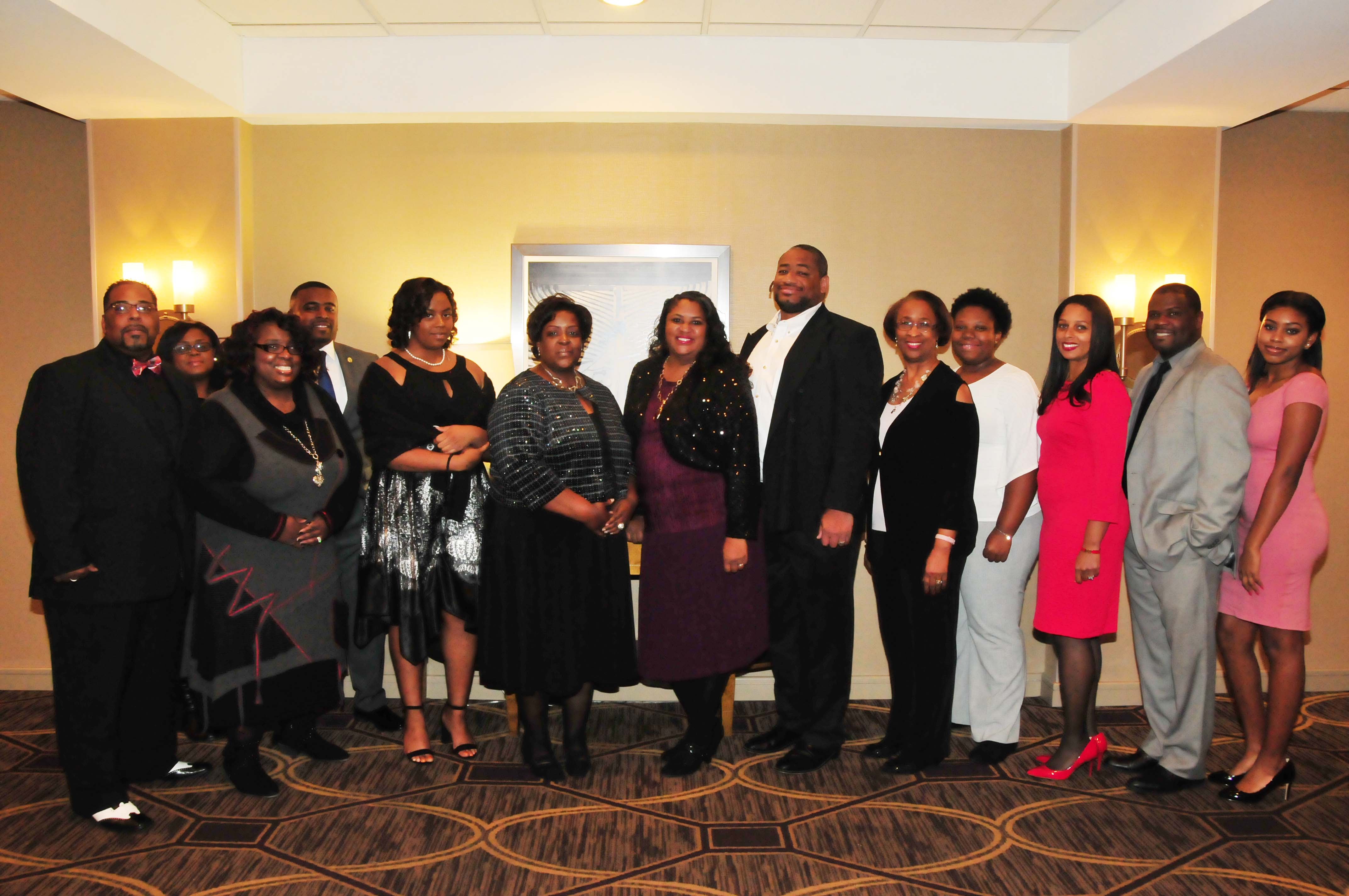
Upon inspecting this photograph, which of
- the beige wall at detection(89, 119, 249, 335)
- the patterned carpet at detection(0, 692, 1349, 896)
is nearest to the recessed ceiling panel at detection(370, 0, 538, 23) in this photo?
the beige wall at detection(89, 119, 249, 335)

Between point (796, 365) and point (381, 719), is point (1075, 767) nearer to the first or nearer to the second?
point (796, 365)

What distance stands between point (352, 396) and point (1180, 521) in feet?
10.4

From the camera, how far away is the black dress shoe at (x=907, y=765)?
3342 millimetres

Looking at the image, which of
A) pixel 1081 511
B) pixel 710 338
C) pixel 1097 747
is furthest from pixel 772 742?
pixel 710 338

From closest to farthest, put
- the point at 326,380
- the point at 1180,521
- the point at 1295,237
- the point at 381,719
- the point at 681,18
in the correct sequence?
1. the point at 1180,521
2. the point at 326,380
3. the point at 381,719
4. the point at 681,18
5. the point at 1295,237

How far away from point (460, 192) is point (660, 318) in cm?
157

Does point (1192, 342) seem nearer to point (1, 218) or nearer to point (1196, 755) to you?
point (1196, 755)

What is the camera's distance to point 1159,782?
3.19 meters

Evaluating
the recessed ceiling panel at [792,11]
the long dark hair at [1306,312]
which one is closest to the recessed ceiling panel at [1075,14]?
the recessed ceiling panel at [792,11]

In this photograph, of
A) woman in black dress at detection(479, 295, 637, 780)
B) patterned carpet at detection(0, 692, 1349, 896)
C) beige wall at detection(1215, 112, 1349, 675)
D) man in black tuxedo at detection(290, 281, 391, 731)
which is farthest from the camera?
beige wall at detection(1215, 112, 1349, 675)

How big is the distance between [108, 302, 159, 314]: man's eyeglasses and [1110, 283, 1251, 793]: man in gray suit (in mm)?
3465

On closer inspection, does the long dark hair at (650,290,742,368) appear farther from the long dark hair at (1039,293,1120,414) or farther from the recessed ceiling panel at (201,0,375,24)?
the recessed ceiling panel at (201,0,375,24)

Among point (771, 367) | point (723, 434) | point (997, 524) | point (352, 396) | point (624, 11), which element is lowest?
point (997, 524)

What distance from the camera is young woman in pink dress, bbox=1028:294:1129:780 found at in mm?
3182
